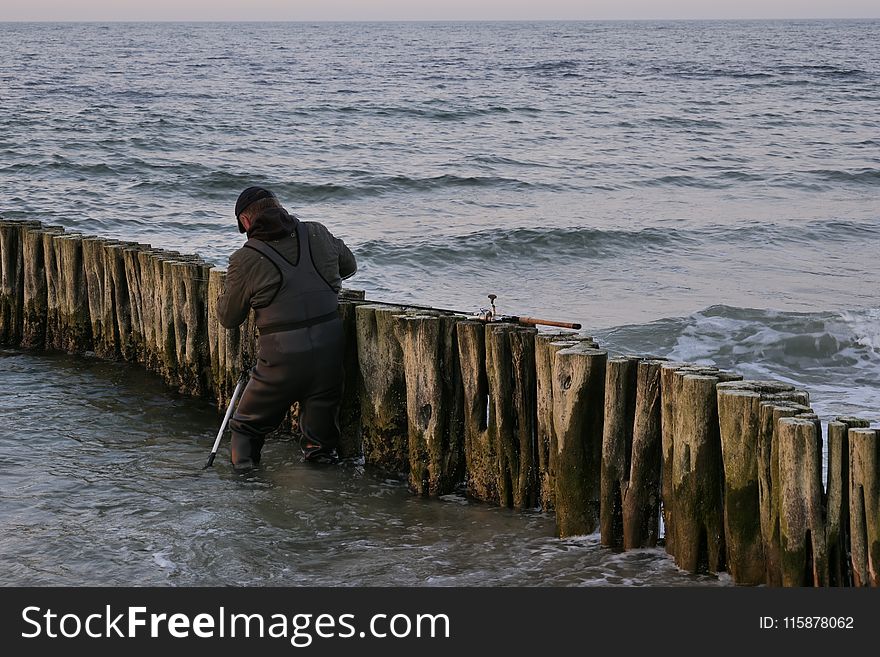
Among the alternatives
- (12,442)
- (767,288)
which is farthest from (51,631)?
(767,288)

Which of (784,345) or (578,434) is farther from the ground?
(578,434)

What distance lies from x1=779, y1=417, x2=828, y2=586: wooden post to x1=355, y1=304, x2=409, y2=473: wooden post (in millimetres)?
3020

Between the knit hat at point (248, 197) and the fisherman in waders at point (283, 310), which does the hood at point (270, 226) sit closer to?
the fisherman in waders at point (283, 310)

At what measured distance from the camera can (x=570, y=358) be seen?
6.41 m

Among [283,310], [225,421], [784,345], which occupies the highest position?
[283,310]

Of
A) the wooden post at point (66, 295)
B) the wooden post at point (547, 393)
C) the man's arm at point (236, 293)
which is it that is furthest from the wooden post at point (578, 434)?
the wooden post at point (66, 295)

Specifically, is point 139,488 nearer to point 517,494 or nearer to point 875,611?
point 517,494

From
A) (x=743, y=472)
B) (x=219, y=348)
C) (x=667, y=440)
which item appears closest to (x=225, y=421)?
(x=219, y=348)

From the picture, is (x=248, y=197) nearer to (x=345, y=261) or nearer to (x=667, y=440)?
(x=345, y=261)

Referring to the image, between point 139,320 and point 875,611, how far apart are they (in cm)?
704

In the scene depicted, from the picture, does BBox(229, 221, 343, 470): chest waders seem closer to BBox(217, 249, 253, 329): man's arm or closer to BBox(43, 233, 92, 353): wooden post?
BBox(217, 249, 253, 329): man's arm

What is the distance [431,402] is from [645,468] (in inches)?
65.8

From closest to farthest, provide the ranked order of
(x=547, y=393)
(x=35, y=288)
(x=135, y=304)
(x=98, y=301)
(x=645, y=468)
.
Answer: (x=645, y=468) < (x=547, y=393) < (x=135, y=304) < (x=98, y=301) < (x=35, y=288)

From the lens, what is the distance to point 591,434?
6504mm
